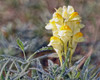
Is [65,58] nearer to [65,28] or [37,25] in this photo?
[65,28]

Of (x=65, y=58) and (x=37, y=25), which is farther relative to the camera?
(x=37, y=25)

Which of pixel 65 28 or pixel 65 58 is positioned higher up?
pixel 65 28

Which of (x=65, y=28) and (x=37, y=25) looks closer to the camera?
(x=65, y=28)

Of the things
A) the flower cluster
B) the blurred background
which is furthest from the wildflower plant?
the blurred background

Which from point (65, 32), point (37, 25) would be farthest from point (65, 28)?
point (37, 25)

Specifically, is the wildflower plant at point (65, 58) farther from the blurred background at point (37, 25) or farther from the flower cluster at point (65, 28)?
the blurred background at point (37, 25)

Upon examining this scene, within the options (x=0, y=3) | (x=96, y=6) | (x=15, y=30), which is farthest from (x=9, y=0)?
(x=96, y=6)

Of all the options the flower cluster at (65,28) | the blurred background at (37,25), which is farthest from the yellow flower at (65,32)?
the blurred background at (37,25)

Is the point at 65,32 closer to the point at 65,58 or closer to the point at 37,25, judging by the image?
the point at 65,58

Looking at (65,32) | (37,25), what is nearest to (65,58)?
(65,32)
